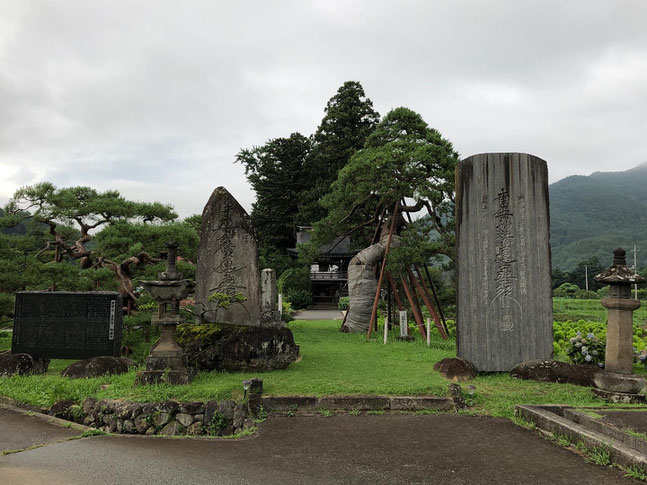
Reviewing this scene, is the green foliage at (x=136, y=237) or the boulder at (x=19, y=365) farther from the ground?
the green foliage at (x=136, y=237)

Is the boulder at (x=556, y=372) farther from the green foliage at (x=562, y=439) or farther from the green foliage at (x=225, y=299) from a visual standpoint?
the green foliage at (x=225, y=299)

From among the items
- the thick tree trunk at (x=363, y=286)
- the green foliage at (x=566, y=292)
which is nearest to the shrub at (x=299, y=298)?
the thick tree trunk at (x=363, y=286)

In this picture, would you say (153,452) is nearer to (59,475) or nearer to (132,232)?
(59,475)

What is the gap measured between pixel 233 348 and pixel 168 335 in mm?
1257

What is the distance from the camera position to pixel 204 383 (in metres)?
7.19

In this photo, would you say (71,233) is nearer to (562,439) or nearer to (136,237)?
(136,237)

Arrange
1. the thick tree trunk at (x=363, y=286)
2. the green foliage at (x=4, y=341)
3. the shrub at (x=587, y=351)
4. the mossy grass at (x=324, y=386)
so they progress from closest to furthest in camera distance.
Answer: the mossy grass at (x=324, y=386) → the shrub at (x=587, y=351) → the green foliage at (x=4, y=341) → the thick tree trunk at (x=363, y=286)

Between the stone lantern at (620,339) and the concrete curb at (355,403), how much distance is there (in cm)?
255

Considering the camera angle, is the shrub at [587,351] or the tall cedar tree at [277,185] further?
the tall cedar tree at [277,185]

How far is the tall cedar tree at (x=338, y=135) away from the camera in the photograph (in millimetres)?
32906

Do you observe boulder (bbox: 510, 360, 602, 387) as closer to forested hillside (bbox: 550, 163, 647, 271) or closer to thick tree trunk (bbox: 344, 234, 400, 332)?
thick tree trunk (bbox: 344, 234, 400, 332)

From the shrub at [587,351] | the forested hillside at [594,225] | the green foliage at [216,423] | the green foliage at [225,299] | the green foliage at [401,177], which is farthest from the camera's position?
the forested hillside at [594,225]

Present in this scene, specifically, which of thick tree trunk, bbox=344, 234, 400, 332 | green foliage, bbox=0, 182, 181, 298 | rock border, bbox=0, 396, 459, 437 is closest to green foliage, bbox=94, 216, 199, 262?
green foliage, bbox=0, 182, 181, 298

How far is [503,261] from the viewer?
8945 mm
